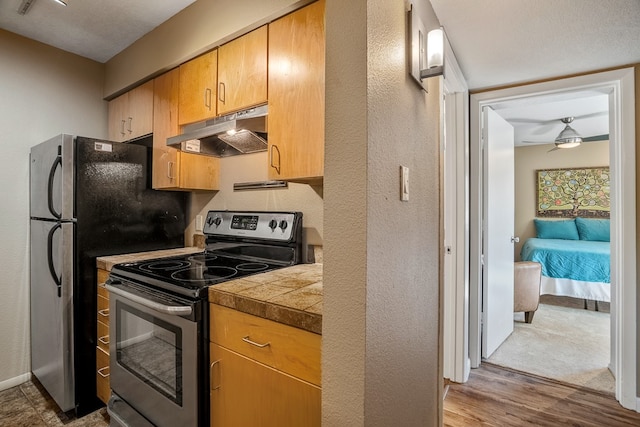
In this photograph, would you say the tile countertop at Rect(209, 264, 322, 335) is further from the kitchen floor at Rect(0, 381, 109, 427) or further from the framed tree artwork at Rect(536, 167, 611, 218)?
the framed tree artwork at Rect(536, 167, 611, 218)

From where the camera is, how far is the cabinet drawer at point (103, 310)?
1879 mm

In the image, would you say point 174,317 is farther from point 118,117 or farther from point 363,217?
point 118,117

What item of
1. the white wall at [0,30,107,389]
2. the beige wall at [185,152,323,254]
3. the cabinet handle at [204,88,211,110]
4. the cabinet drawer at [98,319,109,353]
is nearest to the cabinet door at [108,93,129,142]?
the white wall at [0,30,107,389]

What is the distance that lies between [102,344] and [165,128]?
1.44 metres

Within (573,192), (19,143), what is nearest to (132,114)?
(19,143)

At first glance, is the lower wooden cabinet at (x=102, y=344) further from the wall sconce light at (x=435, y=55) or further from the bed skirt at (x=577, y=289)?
the bed skirt at (x=577, y=289)

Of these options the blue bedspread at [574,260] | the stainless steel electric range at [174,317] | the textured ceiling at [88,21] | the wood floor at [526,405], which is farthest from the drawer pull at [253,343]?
the blue bedspread at [574,260]

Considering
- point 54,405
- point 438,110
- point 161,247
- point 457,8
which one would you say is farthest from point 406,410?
point 54,405

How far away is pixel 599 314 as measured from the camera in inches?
150

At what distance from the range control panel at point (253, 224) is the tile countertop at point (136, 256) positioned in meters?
0.27

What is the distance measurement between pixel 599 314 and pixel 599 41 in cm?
350

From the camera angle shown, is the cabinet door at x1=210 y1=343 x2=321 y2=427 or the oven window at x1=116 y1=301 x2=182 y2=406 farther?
the oven window at x1=116 y1=301 x2=182 y2=406

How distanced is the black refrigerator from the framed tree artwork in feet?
20.1

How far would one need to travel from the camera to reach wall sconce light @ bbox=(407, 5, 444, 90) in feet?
3.66
